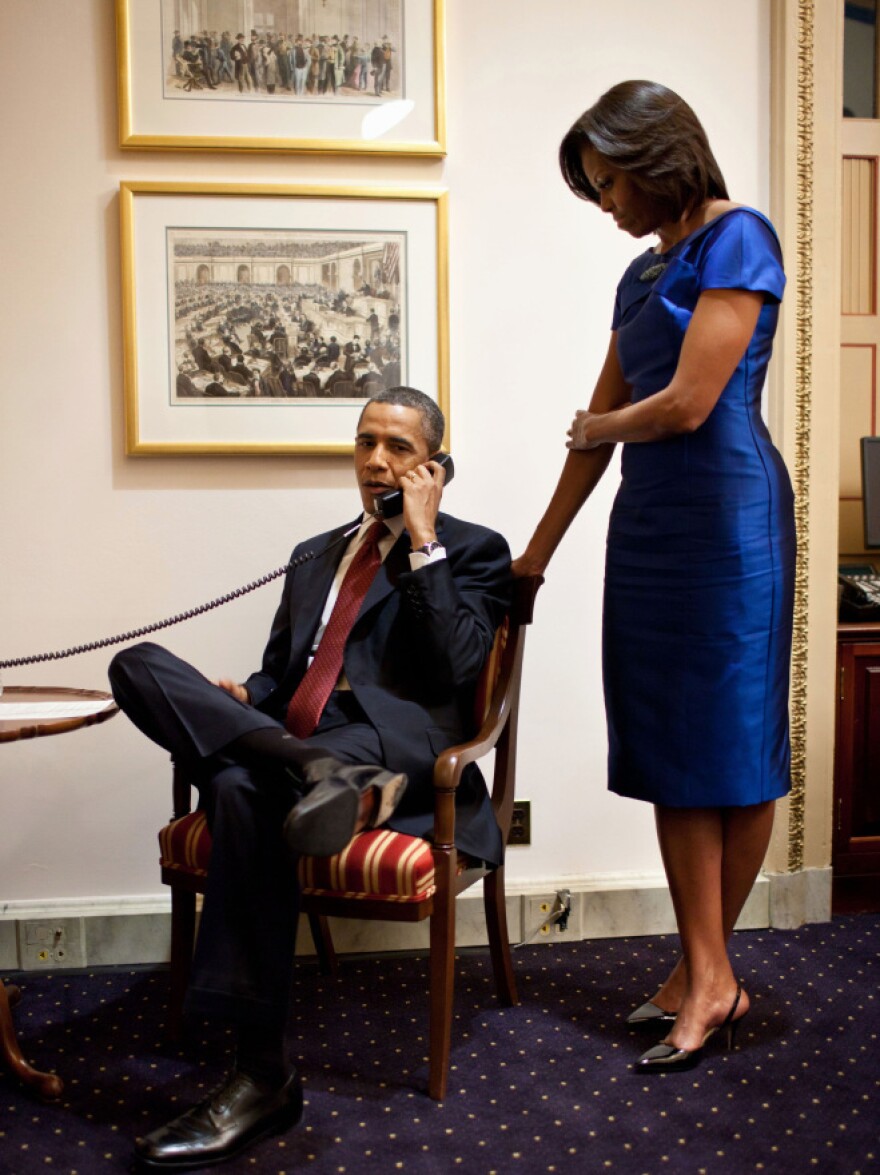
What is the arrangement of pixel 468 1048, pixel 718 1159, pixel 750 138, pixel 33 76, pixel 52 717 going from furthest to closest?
pixel 750 138 → pixel 33 76 → pixel 468 1048 → pixel 52 717 → pixel 718 1159

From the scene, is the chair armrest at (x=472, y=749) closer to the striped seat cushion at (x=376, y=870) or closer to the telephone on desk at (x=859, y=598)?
the striped seat cushion at (x=376, y=870)

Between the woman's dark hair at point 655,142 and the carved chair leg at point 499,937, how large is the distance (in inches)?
57.7

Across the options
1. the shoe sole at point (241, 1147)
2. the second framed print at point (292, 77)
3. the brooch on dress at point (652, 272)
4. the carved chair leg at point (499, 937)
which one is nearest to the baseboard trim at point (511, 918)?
the carved chair leg at point (499, 937)

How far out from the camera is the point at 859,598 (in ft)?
10.4

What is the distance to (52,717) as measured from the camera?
2053 millimetres

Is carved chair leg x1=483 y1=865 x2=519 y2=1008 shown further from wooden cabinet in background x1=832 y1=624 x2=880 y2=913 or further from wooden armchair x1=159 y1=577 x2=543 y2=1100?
wooden cabinet in background x1=832 y1=624 x2=880 y2=913

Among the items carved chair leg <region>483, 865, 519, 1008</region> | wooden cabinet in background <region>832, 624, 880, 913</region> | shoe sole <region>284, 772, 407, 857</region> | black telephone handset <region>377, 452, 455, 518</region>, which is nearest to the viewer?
shoe sole <region>284, 772, 407, 857</region>

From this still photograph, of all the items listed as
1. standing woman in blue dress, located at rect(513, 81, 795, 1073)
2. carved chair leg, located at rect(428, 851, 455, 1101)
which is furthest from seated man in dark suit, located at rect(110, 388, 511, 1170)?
standing woman in blue dress, located at rect(513, 81, 795, 1073)

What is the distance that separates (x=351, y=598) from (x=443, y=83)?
135 centimetres

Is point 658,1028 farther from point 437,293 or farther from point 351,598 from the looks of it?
point 437,293

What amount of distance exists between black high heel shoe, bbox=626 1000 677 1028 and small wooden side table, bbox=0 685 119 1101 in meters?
1.17

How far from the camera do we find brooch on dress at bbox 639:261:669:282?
2.14 m

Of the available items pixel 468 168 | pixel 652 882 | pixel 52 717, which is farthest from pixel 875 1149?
pixel 468 168

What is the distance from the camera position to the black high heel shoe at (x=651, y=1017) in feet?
7.61
